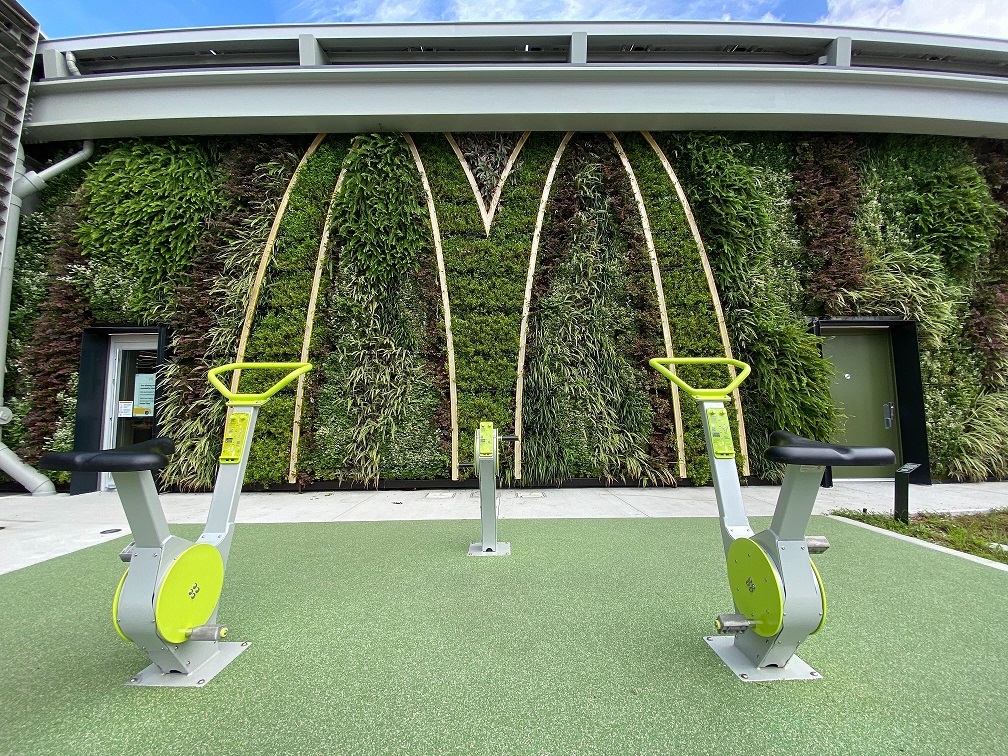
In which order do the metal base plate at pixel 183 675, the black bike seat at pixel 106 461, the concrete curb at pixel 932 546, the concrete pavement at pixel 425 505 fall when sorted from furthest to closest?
the concrete pavement at pixel 425 505
the concrete curb at pixel 932 546
the metal base plate at pixel 183 675
the black bike seat at pixel 106 461

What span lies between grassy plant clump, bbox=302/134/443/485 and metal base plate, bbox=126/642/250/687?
3.83m

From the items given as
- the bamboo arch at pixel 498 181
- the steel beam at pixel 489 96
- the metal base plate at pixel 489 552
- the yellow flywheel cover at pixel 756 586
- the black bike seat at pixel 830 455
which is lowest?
the metal base plate at pixel 489 552

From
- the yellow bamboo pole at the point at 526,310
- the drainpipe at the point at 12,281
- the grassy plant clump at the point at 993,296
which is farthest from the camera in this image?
the grassy plant clump at the point at 993,296

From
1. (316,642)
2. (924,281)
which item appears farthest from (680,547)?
(924,281)

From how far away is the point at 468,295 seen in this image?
19.0ft

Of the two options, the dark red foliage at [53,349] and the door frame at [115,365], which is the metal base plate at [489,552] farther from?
the dark red foliage at [53,349]

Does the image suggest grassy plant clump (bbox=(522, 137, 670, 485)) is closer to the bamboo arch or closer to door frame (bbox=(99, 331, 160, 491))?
the bamboo arch

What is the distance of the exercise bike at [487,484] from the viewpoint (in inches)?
124

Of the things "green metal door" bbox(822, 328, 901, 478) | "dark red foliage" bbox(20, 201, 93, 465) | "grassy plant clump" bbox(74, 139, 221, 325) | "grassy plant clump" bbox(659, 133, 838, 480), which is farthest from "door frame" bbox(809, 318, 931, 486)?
"dark red foliage" bbox(20, 201, 93, 465)

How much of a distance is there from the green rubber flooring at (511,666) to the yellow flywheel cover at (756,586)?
25cm

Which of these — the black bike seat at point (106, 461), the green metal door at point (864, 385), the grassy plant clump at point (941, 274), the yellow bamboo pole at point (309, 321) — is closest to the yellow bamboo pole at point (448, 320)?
the yellow bamboo pole at point (309, 321)

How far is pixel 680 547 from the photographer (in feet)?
10.9

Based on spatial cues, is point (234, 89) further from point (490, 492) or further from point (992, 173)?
point (992, 173)

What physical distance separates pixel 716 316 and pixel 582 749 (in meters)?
5.31
